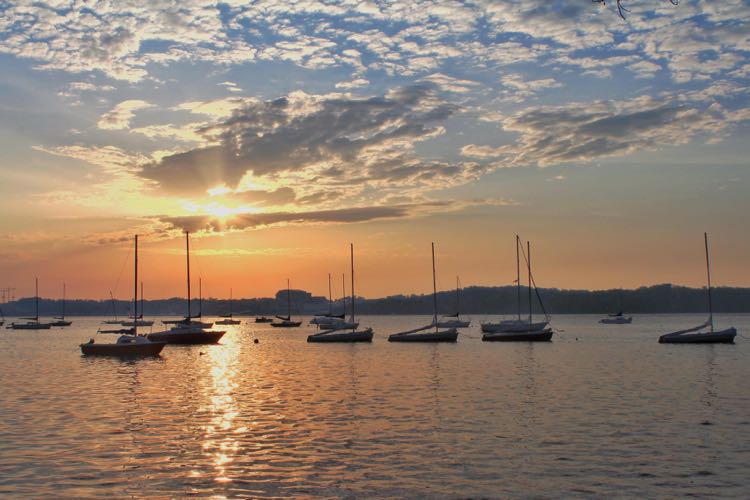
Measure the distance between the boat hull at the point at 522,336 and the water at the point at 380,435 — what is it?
140ft

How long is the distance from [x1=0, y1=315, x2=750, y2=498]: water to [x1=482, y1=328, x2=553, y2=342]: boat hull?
4274 centimetres

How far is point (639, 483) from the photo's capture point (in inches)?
724

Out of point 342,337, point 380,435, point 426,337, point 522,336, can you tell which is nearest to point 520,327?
point 522,336

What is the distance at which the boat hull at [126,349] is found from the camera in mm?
68250

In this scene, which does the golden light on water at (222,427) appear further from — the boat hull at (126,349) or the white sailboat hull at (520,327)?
the white sailboat hull at (520,327)

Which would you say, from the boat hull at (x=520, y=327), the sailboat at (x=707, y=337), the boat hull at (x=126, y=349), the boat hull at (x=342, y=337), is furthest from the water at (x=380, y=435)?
the boat hull at (x=520, y=327)

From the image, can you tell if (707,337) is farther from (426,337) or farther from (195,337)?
(195,337)

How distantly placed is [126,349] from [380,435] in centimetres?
4915

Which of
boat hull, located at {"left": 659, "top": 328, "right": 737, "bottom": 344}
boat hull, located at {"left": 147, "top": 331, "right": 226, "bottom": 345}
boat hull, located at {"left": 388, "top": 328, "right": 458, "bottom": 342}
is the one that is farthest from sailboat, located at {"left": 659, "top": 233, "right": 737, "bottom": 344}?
boat hull, located at {"left": 147, "top": 331, "right": 226, "bottom": 345}

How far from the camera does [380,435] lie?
83.1 feet

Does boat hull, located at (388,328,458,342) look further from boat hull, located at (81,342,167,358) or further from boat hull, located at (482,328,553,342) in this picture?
boat hull, located at (81,342,167,358)

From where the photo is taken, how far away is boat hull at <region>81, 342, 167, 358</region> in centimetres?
6825

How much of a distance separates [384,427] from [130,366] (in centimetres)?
4020

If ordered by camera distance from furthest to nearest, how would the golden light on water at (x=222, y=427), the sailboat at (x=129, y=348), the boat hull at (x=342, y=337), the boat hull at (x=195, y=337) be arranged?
1. the boat hull at (x=342, y=337)
2. the boat hull at (x=195, y=337)
3. the sailboat at (x=129, y=348)
4. the golden light on water at (x=222, y=427)
